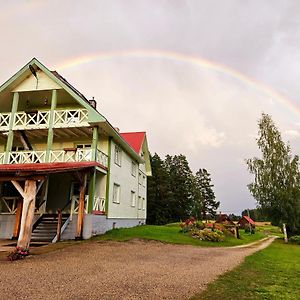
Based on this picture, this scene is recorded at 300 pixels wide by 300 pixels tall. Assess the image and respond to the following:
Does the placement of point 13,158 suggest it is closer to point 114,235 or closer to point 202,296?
point 114,235

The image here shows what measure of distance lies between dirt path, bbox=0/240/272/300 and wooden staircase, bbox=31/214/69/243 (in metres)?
3.80

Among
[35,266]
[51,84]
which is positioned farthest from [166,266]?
[51,84]

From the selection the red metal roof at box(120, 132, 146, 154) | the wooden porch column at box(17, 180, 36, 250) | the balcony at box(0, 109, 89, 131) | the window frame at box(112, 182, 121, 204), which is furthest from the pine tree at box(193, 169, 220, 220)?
the wooden porch column at box(17, 180, 36, 250)

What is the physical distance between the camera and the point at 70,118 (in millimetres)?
18031

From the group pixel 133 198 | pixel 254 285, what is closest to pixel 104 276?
pixel 254 285

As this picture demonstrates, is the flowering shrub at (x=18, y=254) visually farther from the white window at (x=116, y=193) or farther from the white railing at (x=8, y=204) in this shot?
the white window at (x=116, y=193)

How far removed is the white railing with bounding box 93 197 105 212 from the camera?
1684 cm

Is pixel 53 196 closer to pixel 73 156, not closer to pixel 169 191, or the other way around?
pixel 73 156

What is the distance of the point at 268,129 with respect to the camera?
90.1 feet

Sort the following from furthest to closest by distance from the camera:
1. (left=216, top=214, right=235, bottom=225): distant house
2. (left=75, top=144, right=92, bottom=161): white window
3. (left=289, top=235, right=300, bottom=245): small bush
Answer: (left=216, top=214, right=235, bottom=225): distant house → (left=289, top=235, right=300, bottom=245): small bush → (left=75, top=144, right=92, bottom=161): white window

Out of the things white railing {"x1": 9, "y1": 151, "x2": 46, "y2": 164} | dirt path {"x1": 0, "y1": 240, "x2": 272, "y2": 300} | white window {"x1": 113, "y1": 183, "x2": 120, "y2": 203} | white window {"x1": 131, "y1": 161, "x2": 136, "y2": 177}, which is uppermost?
white window {"x1": 131, "y1": 161, "x2": 136, "y2": 177}

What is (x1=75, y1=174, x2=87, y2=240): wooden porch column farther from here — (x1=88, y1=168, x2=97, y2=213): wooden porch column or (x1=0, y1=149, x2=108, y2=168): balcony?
(x1=0, y1=149, x2=108, y2=168): balcony

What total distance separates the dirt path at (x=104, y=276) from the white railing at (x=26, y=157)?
23.6 feet

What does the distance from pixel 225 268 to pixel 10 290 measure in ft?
20.9
